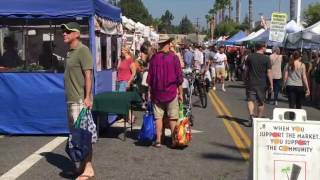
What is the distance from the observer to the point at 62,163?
8586 mm

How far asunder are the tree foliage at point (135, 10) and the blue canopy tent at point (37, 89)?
79.7 metres

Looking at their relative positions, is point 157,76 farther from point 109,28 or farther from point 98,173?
point 109,28

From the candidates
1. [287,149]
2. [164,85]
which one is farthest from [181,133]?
[287,149]

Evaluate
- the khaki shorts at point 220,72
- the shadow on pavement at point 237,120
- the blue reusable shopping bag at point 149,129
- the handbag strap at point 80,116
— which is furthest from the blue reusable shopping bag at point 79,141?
the khaki shorts at point 220,72

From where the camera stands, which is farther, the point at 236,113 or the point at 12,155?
the point at 236,113

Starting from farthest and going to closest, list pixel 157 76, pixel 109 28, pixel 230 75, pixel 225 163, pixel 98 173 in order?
pixel 230 75 → pixel 109 28 → pixel 157 76 → pixel 225 163 → pixel 98 173

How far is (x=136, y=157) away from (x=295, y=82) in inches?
222

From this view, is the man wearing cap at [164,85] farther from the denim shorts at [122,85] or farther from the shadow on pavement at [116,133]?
the denim shorts at [122,85]

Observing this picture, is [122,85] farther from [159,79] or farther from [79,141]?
[79,141]

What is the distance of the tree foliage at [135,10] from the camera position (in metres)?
91.6

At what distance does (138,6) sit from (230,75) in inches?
2570

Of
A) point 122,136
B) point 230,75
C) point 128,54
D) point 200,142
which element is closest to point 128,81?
point 128,54

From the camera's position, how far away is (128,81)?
42.9ft

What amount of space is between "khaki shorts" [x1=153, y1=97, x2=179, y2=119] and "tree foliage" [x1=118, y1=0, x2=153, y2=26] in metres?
80.8
